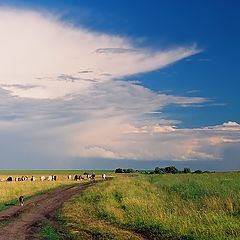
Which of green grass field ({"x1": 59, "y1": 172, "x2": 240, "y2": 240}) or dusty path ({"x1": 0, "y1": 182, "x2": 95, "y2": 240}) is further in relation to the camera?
dusty path ({"x1": 0, "y1": 182, "x2": 95, "y2": 240})

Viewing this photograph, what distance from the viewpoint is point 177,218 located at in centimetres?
2344

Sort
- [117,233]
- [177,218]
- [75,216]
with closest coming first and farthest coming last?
[117,233]
[177,218]
[75,216]

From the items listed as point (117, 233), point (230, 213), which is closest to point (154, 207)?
point (230, 213)

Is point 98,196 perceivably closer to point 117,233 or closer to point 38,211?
point 38,211

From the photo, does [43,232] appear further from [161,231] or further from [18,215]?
[18,215]

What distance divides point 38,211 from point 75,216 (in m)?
4.51

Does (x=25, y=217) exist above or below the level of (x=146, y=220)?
above

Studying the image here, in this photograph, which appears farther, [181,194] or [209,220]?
[181,194]

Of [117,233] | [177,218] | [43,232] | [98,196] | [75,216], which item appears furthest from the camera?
[98,196]

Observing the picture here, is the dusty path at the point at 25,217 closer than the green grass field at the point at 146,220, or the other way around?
the green grass field at the point at 146,220

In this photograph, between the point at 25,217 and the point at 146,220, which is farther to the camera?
the point at 25,217

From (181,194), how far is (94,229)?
1953 centimetres

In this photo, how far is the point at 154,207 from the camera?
94.3 feet

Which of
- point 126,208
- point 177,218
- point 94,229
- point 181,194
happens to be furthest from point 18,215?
point 181,194
